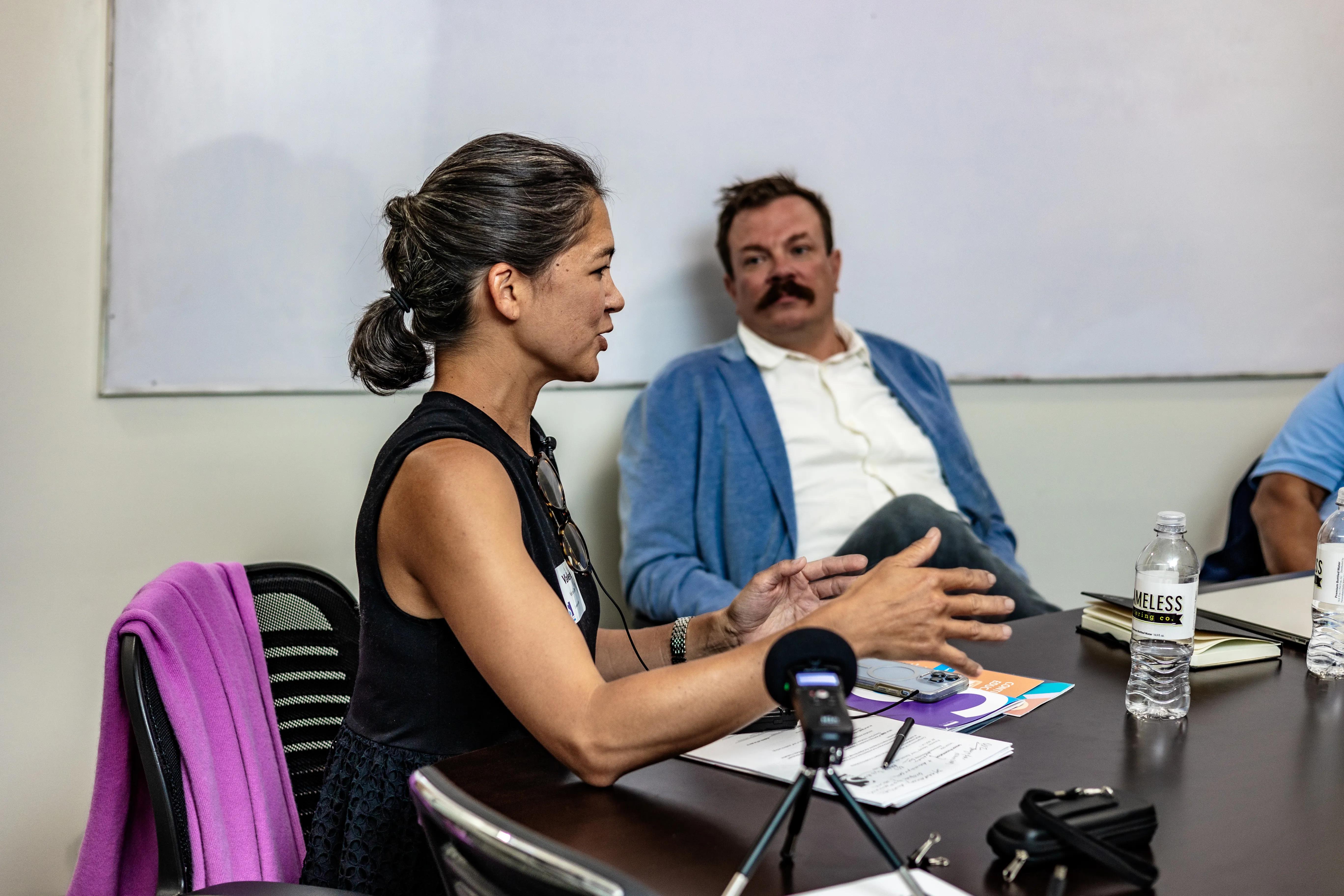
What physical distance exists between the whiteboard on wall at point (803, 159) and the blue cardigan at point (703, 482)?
0.19m

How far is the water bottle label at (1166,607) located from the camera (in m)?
1.15

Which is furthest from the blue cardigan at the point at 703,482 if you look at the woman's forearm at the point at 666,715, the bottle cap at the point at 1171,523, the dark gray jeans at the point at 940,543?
the woman's forearm at the point at 666,715

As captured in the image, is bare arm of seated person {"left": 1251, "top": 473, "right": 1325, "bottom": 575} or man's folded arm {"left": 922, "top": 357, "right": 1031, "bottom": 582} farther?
man's folded arm {"left": 922, "top": 357, "right": 1031, "bottom": 582}

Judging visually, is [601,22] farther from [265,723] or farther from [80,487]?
[265,723]

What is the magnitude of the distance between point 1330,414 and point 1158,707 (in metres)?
1.69

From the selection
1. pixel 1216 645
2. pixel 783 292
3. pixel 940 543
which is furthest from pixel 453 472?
pixel 783 292

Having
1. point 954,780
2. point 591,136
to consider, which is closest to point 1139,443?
point 591,136

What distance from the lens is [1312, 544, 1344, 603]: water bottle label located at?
4.27 feet

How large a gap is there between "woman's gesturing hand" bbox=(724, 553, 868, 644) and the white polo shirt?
1134mm

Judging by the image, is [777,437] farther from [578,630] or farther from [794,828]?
[794,828]

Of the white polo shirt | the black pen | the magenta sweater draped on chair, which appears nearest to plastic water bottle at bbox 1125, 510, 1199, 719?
the black pen

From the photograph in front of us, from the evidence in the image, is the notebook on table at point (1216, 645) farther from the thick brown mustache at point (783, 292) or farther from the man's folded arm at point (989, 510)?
the thick brown mustache at point (783, 292)

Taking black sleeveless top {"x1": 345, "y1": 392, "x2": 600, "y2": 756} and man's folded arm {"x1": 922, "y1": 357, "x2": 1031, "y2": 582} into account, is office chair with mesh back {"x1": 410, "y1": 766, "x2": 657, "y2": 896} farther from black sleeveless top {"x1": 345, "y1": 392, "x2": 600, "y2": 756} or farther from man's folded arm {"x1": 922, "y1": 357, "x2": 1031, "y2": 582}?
man's folded arm {"x1": 922, "y1": 357, "x2": 1031, "y2": 582}

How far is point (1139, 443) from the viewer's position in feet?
10.8
